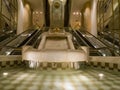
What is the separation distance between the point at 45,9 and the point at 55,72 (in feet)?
36.7

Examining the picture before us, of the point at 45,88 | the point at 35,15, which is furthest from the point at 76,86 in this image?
the point at 35,15

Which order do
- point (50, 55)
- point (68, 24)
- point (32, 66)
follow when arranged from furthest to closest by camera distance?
point (68, 24) < point (32, 66) < point (50, 55)

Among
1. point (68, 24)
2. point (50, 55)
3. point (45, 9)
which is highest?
point (45, 9)

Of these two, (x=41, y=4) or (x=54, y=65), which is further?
(x=41, y=4)

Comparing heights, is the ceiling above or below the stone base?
above

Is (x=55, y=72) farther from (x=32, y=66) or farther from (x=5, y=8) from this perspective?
(x=5, y=8)

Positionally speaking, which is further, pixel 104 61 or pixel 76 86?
pixel 104 61

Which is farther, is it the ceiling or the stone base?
the ceiling

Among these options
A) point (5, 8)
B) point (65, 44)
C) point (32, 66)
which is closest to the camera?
point (32, 66)

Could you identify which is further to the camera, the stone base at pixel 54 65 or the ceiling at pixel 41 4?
the ceiling at pixel 41 4

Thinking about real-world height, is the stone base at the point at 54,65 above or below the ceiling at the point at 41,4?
below

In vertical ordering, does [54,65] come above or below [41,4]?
below

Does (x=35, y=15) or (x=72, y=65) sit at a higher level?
(x=35, y=15)

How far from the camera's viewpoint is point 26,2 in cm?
1456
